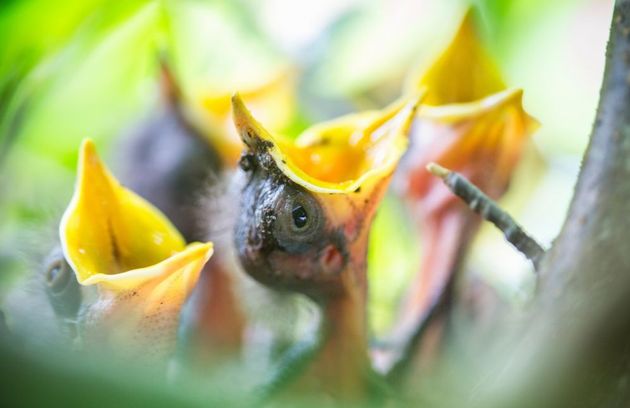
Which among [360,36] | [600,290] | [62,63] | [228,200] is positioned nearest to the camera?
[600,290]

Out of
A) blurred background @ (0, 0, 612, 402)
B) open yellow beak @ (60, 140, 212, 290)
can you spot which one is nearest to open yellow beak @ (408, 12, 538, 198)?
blurred background @ (0, 0, 612, 402)

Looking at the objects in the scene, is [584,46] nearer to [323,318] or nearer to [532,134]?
[532,134]

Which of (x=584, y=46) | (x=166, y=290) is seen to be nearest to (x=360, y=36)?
(x=584, y=46)

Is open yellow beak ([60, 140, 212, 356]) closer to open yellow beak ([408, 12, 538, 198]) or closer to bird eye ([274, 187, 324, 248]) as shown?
bird eye ([274, 187, 324, 248])

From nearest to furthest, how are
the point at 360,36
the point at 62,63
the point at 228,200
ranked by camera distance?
the point at 228,200
the point at 62,63
the point at 360,36

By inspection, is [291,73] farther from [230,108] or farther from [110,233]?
[110,233]

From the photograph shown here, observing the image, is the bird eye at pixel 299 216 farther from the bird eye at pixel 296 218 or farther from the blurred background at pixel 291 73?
the blurred background at pixel 291 73
